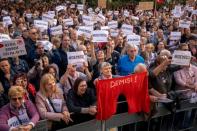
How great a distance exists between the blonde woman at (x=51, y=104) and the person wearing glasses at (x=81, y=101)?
0.15 m

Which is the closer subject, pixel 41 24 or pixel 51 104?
pixel 51 104

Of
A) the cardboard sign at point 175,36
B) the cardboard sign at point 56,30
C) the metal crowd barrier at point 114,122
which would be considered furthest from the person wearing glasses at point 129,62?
the cardboard sign at point 175,36

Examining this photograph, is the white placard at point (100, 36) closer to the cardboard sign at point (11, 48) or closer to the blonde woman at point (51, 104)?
the cardboard sign at point (11, 48)

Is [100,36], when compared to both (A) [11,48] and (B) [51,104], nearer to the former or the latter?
(A) [11,48]

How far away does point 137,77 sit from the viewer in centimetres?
663

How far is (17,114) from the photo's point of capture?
554 centimetres

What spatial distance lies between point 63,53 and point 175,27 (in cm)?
694

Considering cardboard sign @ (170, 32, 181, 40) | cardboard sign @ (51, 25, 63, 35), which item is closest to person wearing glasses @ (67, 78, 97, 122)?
cardboard sign @ (51, 25, 63, 35)

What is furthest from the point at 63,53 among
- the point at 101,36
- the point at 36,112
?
the point at 36,112

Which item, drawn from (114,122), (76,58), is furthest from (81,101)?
(76,58)

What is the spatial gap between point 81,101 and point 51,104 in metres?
0.50

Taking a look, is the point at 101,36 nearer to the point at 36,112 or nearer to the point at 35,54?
the point at 35,54

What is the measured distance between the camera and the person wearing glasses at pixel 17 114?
535 centimetres

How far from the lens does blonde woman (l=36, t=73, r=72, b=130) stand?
229 inches
